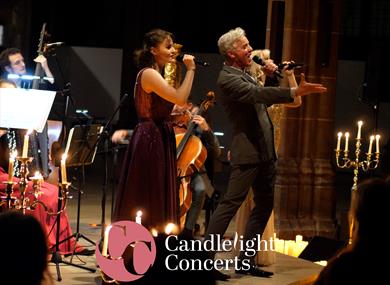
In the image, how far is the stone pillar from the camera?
366 inches

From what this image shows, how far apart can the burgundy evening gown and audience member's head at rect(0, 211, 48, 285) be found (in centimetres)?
291

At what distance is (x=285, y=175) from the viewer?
9.34m

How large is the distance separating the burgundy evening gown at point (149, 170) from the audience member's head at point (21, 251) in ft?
9.54

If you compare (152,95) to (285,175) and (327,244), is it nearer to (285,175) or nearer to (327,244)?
(327,244)

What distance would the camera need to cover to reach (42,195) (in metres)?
6.71

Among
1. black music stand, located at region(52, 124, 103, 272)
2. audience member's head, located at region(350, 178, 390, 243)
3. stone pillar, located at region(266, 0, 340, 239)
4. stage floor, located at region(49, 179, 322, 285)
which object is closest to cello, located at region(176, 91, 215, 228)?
black music stand, located at region(52, 124, 103, 272)

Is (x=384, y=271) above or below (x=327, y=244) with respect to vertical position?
above

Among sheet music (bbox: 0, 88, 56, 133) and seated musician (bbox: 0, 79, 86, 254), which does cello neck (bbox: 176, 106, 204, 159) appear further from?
sheet music (bbox: 0, 88, 56, 133)

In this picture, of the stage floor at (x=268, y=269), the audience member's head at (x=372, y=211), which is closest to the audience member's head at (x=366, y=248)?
the audience member's head at (x=372, y=211)

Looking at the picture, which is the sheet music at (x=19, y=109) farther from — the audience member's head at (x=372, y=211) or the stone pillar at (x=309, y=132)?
the stone pillar at (x=309, y=132)

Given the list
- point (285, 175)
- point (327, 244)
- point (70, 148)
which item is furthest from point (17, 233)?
point (285, 175)

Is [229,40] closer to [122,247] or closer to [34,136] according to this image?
[122,247]

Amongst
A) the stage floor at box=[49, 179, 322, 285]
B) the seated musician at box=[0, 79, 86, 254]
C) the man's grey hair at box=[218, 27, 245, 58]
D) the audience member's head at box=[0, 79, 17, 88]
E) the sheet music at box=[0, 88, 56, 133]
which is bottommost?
the stage floor at box=[49, 179, 322, 285]

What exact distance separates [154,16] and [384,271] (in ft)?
48.1
